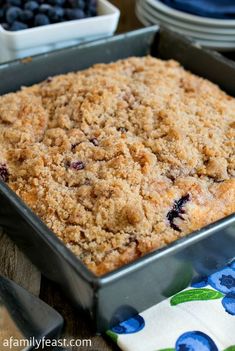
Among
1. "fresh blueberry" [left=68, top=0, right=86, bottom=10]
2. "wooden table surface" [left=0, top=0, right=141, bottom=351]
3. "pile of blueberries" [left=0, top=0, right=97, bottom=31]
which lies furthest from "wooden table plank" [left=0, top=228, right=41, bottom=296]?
"fresh blueberry" [left=68, top=0, right=86, bottom=10]

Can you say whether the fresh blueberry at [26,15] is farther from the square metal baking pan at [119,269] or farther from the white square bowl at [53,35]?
the square metal baking pan at [119,269]

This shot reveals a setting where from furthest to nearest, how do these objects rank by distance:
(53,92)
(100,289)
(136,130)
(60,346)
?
1. (53,92)
2. (136,130)
3. (60,346)
4. (100,289)

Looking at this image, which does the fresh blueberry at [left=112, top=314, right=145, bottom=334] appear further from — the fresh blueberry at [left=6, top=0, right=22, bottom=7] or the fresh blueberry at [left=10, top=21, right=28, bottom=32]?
the fresh blueberry at [left=6, top=0, right=22, bottom=7]

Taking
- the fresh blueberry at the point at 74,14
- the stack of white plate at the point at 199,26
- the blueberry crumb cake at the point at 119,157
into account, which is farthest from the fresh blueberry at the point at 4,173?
the stack of white plate at the point at 199,26

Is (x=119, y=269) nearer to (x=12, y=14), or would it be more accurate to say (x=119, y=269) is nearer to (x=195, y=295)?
(x=195, y=295)

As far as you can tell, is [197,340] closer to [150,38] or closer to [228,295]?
[228,295]

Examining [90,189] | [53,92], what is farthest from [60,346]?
[53,92]

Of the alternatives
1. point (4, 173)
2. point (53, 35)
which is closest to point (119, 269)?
point (4, 173)
